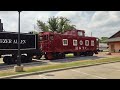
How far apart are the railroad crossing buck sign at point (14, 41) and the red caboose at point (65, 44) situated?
3159 mm

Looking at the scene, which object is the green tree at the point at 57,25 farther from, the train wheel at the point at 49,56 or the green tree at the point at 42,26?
the train wheel at the point at 49,56

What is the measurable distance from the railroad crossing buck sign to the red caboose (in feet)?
10.4

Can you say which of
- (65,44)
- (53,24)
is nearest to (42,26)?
(53,24)

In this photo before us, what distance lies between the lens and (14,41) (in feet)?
77.4

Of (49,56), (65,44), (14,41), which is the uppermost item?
(14,41)

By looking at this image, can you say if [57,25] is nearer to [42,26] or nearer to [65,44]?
[42,26]

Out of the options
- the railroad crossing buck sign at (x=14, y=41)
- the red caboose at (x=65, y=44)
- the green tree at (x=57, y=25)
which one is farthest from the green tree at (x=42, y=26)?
the railroad crossing buck sign at (x=14, y=41)

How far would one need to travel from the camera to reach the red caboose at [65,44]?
28641 millimetres

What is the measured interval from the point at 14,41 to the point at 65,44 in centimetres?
904

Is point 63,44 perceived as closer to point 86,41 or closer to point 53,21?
point 86,41

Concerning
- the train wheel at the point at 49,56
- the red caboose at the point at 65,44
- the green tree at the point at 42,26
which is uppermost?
the green tree at the point at 42,26

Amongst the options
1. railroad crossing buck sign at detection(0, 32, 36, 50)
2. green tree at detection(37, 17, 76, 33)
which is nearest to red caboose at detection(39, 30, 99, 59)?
railroad crossing buck sign at detection(0, 32, 36, 50)
